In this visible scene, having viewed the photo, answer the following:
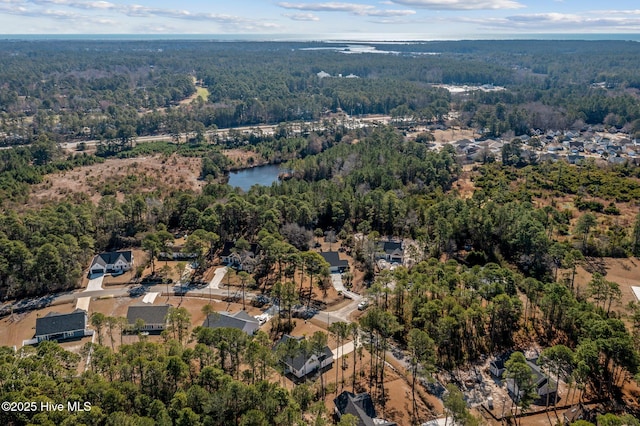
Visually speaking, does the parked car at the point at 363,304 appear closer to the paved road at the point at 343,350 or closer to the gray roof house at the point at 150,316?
the paved road at the point at 343,350

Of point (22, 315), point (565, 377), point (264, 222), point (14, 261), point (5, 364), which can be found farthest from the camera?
point (264, 222)

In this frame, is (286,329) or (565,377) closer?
(565,377)

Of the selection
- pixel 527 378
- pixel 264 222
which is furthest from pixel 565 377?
pixel 264 222

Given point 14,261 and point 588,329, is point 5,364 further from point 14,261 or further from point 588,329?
point 588,329

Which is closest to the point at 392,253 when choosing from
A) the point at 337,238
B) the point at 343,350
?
the point at 337,238

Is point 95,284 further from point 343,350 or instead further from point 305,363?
point 343,350

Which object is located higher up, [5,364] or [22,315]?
[5,364]

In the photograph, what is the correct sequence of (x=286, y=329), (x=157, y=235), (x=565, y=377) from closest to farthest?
(x=565, y=377) < (x=286, y=329) < (x=157, y=235)
